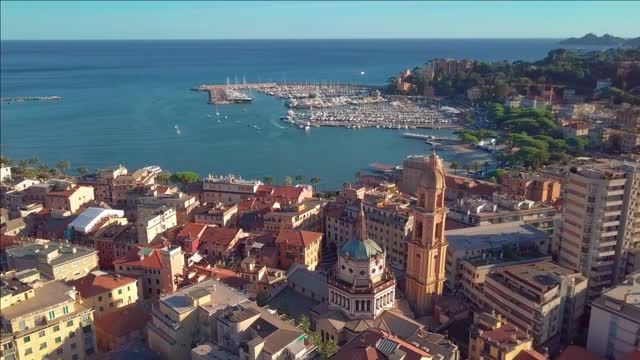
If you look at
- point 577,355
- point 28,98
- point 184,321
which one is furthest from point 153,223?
point 28,98

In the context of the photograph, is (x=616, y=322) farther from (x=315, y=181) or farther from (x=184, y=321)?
(x=315, y=181)

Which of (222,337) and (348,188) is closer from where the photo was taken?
(222,337)

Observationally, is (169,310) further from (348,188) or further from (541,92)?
(541,92)

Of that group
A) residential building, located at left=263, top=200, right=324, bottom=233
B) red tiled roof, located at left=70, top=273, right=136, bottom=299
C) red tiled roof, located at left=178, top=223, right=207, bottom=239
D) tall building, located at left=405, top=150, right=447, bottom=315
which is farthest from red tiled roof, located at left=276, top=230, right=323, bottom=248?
red tiled roof, located at left=70, top=273, right=136, bottom=299

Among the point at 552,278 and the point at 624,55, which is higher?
the point at 624,55

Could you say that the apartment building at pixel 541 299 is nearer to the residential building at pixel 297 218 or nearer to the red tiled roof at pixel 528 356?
the red tiled roof at pixel 528 356

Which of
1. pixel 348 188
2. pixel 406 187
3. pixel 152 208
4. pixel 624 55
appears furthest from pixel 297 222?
pixel 624 55

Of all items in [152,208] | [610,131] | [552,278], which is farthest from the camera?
[610,131]
